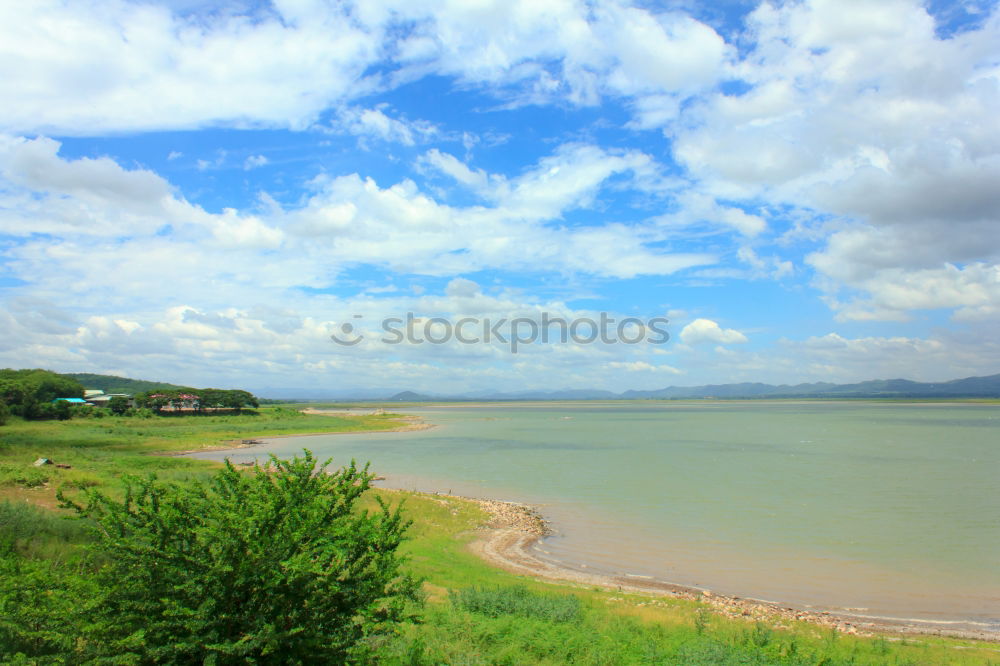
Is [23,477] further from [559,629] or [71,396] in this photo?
[71,396]

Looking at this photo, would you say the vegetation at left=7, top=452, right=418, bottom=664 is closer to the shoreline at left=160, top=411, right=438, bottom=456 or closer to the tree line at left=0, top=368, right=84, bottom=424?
the shoreline at left=160, top=411, right=438, bottom=456

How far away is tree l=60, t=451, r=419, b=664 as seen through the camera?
6570mm

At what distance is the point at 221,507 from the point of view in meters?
7.51

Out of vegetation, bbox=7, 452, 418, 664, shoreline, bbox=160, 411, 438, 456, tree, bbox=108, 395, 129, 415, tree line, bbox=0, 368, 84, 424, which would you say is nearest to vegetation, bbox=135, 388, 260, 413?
tree, bbox=108, 395, 129, 415

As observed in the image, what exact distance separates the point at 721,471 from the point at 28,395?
291 ft

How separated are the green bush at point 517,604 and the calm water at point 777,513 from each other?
6.80m

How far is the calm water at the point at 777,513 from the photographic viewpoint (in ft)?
58.0

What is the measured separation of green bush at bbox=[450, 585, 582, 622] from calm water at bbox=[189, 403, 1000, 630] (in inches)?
268

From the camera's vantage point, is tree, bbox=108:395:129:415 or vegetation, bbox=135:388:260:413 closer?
tree, bbox=108:395:129:415

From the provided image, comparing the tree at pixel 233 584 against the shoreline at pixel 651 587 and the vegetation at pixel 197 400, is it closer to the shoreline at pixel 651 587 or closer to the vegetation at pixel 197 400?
the shoreline at pixel 651 587

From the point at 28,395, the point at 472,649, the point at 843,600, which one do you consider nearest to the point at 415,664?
the point at 472,649

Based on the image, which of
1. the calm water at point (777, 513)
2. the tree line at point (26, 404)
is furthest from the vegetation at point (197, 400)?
the calm water at point (777, 513)

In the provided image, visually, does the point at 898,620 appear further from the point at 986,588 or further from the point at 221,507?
the point at 221,507

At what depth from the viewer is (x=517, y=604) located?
1244 cm
